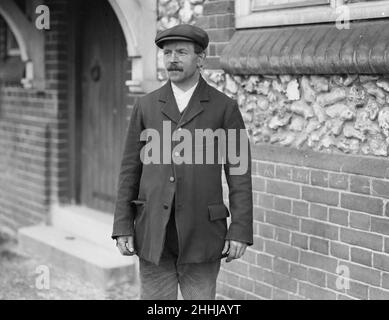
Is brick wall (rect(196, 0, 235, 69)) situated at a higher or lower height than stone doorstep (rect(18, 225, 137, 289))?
higher

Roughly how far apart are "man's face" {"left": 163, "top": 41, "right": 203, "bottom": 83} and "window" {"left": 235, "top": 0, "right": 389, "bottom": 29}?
110 centimetres

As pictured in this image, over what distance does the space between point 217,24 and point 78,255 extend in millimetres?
2430

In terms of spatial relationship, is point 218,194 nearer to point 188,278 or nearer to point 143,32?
point 188,278

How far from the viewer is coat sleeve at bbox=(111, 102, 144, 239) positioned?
336 cm

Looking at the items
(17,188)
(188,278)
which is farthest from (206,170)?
(17,188)

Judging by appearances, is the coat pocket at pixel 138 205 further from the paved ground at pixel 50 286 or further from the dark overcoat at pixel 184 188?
A: the paved ground at pixel 50 286

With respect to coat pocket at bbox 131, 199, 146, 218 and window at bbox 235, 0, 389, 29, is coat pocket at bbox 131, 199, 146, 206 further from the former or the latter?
window at bbox 235, 0, 389, 29

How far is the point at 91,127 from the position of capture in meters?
6.86

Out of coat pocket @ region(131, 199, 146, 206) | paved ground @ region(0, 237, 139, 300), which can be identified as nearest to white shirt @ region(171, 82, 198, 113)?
coat pocket @ region(131, 199, 146, 206)

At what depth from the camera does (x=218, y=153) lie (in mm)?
3326

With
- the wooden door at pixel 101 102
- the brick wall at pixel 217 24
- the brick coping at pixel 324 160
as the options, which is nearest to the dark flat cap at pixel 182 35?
the brick coping at pixel 324 160

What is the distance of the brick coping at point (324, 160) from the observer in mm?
3637

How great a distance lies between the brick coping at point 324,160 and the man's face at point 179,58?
113cm

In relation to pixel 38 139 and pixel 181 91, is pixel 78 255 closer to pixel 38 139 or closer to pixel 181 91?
pixel 38 139
